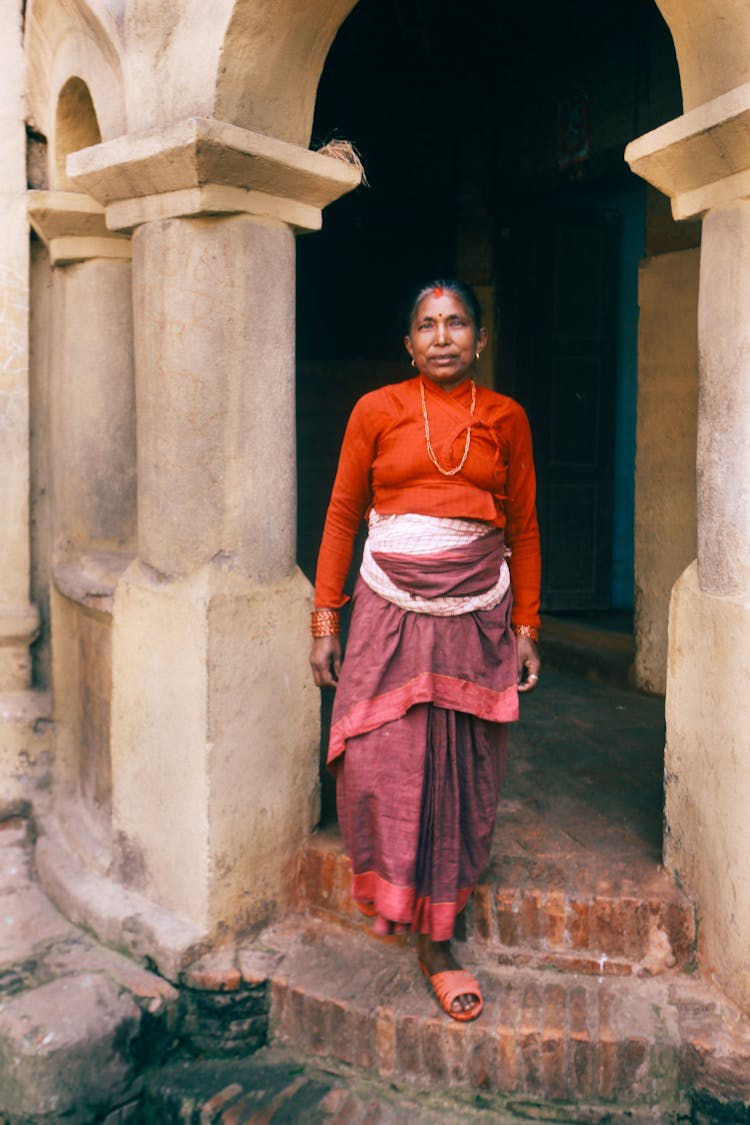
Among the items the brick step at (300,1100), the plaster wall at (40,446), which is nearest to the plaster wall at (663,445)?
the brick step at (300,1100)

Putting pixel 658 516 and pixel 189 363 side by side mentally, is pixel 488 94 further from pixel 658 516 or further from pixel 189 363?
pixel 189 363

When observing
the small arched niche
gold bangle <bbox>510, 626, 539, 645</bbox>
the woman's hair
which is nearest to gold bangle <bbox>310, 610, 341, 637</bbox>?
gold bangle <bbox>510, 626, 539, 645</bbox>

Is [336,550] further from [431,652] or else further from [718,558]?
[718,558]

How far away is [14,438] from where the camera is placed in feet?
14.1

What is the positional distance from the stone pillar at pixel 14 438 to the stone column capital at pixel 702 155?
8.11 ft

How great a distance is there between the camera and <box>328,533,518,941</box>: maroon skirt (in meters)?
2.90

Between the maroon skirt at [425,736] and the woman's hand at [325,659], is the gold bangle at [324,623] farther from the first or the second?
the maroon skirt at [425,736]

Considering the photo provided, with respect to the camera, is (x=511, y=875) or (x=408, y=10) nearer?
(x=511, y=875)

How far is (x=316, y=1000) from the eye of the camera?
10.1 ft

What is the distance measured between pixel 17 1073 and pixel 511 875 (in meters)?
1.49

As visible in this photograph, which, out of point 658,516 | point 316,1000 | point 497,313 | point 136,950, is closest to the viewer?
point 316,1000

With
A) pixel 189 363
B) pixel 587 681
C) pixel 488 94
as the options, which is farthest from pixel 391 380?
pixel 189 363

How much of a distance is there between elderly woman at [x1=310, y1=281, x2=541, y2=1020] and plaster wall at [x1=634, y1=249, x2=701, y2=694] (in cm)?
205

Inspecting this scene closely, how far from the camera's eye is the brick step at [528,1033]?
282 cm
